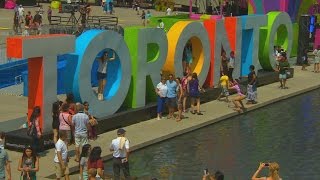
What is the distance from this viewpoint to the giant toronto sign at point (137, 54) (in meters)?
15.7

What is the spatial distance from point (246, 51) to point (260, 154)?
1027 centimetres

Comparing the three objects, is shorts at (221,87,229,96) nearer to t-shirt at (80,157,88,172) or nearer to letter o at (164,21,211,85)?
letter o at (164,21,211,85)

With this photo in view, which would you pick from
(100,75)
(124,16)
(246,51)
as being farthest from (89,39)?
(124,16)

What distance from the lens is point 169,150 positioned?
16031mm

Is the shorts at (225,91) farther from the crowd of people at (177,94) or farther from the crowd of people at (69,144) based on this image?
the crowd of people at (69,144)

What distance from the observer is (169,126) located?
714 inches

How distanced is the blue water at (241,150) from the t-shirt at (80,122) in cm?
109

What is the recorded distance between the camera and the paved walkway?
48.0ft

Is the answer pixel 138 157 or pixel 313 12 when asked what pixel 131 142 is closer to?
pixel 138 157

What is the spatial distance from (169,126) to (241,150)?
Answer: 275 cm

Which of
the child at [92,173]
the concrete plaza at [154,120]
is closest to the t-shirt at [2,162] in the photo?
the child at [92,173]

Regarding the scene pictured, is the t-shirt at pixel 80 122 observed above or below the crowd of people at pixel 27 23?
below

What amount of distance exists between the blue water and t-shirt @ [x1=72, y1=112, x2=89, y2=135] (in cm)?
109

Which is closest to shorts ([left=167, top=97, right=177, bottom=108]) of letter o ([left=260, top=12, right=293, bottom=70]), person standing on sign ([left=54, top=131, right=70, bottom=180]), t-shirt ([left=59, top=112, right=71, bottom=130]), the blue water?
the blue water
